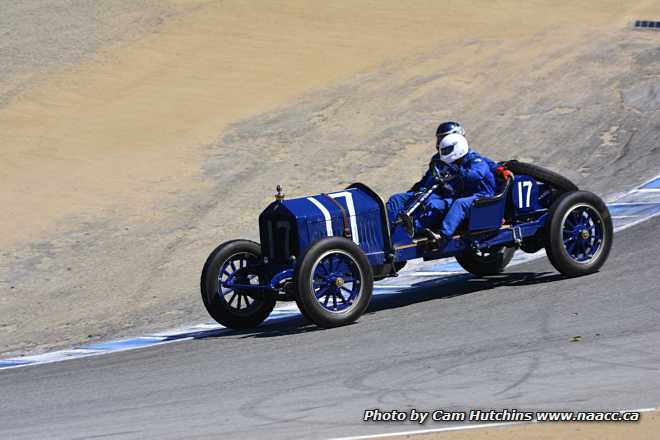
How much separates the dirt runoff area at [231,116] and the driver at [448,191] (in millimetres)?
2875

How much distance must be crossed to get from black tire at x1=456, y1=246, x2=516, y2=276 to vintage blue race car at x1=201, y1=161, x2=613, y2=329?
0.13 m

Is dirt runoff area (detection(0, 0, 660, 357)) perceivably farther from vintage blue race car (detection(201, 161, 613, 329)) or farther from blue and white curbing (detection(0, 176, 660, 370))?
vintage blue race car (detection(201, 161, 613, 329))

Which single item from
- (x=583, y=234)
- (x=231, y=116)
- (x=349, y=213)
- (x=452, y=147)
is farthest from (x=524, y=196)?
(x=231, y=116)

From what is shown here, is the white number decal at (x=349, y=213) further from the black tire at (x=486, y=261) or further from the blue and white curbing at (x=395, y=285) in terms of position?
the black tire at (x=486, y=261)

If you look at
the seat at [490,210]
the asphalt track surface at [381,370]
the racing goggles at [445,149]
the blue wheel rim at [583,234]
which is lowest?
the asphalt track surface at [381,370]

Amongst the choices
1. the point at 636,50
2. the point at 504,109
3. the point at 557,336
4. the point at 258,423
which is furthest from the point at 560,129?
the point at 258,423

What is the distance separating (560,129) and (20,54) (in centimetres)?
1368

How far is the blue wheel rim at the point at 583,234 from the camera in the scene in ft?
35.6

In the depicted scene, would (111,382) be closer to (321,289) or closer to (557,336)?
(321,289)

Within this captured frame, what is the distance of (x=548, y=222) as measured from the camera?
1060 centimetres

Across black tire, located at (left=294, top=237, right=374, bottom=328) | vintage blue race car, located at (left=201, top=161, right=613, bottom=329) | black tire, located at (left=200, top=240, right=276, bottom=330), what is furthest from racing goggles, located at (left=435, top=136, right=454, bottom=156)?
black tire, located at (left=200, top=240, right=276, bottom=330)

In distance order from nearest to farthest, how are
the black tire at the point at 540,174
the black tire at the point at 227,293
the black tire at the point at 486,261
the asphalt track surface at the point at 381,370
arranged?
the asphalt track surface at the point at 381,370 → the black tire at the point at 227,293 → the black tire at the point at 540,174 → the black tire at the point at 486,261

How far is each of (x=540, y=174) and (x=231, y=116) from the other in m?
12.2

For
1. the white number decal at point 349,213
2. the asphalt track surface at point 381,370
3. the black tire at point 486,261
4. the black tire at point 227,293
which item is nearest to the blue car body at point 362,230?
the white number decal at point 349,213
